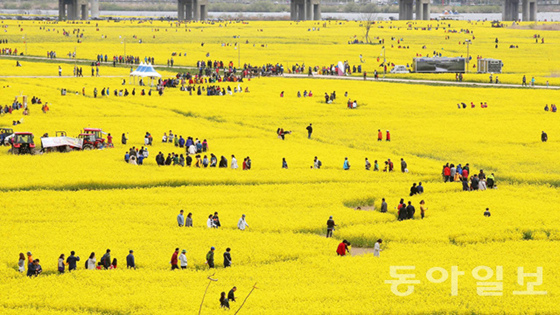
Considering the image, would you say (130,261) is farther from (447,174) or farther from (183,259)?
(447,174)

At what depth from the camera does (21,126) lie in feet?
195

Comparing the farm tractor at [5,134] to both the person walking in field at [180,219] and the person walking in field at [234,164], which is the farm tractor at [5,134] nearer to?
the person walking in field at [234,164]

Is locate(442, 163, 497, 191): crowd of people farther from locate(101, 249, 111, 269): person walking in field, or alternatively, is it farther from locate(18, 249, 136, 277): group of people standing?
locate(101, 249, 111, 269): person walking in field

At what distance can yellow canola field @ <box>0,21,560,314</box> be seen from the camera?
27391 mm

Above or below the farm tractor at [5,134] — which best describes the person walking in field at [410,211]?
below

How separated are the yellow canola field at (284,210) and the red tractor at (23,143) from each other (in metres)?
1.07

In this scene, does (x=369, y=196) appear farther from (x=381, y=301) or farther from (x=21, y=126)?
(x=21, y=126)

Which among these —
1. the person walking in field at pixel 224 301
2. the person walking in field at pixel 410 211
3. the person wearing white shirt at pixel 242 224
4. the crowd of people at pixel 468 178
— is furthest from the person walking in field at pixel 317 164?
the person walking in field at pixel 224 301

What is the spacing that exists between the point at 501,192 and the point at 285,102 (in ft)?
120

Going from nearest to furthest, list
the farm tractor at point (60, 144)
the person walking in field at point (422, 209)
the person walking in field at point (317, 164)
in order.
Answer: the person walking in field at point (422, 209) < the person walking in field at point (317, 164) < the farm tractor at point (60, 144)

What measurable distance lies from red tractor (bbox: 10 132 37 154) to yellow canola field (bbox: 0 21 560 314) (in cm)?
107

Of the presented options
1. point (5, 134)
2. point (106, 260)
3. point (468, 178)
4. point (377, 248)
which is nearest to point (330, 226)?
point (377, 248)

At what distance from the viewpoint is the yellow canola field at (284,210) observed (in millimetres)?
27391

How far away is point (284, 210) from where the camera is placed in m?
38.8
